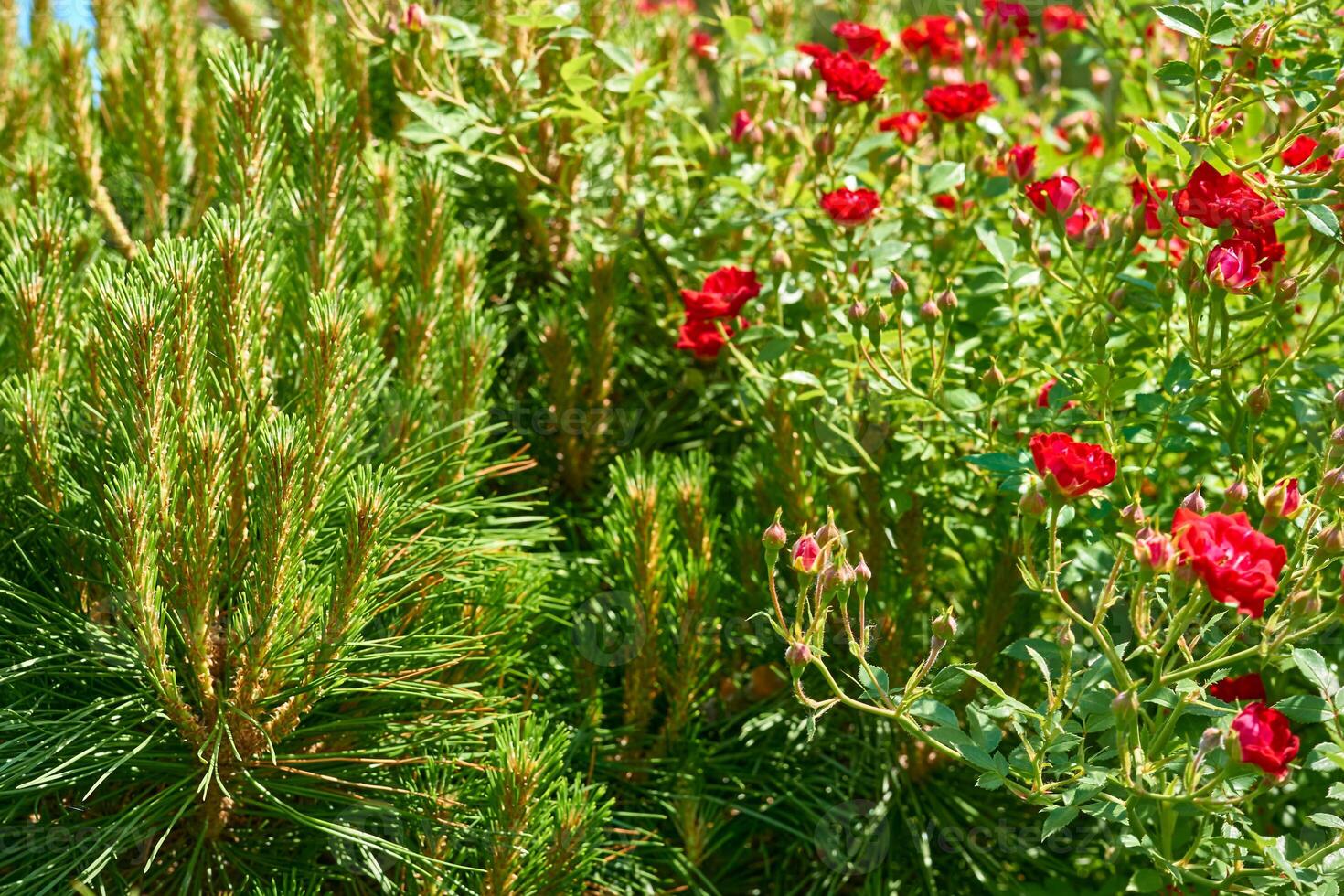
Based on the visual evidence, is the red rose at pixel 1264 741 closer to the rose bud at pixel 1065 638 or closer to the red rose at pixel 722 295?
the rose bud at pixel 1065 638

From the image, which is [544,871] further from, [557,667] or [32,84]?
[32,84]

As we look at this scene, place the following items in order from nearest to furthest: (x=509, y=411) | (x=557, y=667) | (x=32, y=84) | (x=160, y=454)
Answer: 1. (x=160, y=454)
2. (x=557, y=667)
3. (x=509, y=411)
4. (x=32, y=84)

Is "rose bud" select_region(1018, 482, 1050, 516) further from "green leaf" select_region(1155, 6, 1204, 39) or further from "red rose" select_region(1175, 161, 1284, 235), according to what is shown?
"green leaf" select_region(1155, 6, 1204, 39)

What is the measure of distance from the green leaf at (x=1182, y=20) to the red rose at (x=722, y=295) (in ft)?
1.56

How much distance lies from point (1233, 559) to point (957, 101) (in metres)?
0.78

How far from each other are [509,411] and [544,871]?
0.70m

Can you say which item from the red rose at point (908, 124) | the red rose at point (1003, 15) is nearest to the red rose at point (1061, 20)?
the red rose at point (1003, 15)

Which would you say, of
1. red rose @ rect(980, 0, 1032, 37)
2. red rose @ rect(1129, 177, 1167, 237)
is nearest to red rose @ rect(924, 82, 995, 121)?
red rose @ rect(1129, 177, 1167, 237)

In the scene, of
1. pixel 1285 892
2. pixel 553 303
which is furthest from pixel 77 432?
pixel 1285 892

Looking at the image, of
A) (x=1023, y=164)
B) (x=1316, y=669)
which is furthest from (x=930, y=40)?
(x=1316, y=669)

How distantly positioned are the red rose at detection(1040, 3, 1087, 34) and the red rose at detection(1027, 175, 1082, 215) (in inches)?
35.5

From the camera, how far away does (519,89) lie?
1.55 metres

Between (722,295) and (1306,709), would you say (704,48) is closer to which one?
(722,295)

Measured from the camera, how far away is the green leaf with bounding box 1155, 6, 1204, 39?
1.08 meters
